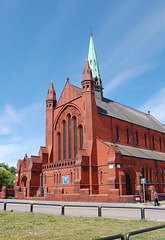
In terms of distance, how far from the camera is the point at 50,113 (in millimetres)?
40031

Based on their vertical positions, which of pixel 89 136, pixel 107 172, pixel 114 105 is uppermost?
pixel 114 105

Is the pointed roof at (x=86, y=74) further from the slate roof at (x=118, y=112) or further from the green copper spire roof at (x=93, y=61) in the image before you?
the green copper spire roof at (x=93, y=61)

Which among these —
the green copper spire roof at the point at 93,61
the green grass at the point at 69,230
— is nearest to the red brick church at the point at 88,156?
the green copper spire roof at the point at 93,61

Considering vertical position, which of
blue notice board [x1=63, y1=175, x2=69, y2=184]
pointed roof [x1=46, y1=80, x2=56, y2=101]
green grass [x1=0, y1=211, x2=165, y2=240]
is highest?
pointed roof [x1=46, y1=80, x2=56, y2=101]

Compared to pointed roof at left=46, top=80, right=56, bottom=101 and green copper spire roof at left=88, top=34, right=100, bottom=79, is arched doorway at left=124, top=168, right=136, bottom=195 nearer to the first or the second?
pointed roof at left=46, top=80, right=56, bottom=101

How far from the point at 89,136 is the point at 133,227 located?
73.6 ft

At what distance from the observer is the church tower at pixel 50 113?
38.9m

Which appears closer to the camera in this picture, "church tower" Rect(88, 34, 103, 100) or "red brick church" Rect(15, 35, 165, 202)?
"red brick church" Rect(15, 35, 165, 202)

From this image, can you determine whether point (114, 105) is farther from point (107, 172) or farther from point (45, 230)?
point (45, 230)

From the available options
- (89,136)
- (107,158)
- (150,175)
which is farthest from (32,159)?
(150,175)

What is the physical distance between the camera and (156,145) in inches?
1818

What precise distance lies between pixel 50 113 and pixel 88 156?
1253 centimetres

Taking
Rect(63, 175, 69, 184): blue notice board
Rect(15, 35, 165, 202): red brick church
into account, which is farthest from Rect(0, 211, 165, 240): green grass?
Rect(63, 175, 69, 184): blue notice board

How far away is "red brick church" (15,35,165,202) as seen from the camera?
1108 inches
